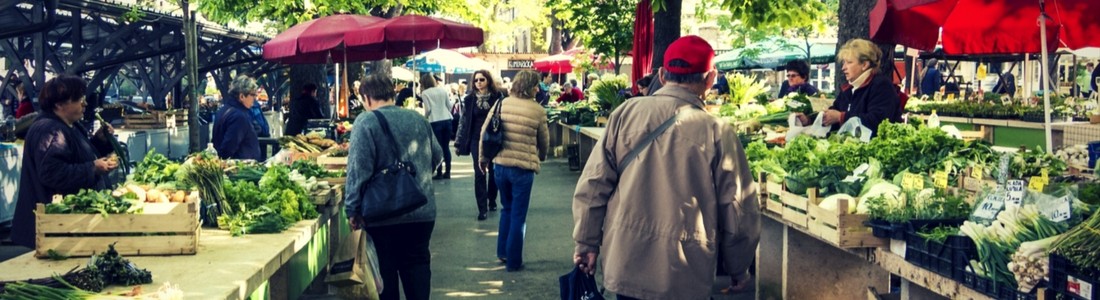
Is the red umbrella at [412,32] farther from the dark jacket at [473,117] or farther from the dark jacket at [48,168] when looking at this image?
the dark jacket at [48,168]

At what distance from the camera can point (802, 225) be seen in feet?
21.0

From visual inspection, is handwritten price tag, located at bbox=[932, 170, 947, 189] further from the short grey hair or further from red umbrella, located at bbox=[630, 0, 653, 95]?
red umbrella, located at bbox=[630, 0, 653, 95]

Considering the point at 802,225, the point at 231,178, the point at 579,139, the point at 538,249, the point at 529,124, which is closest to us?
the point at 802,225

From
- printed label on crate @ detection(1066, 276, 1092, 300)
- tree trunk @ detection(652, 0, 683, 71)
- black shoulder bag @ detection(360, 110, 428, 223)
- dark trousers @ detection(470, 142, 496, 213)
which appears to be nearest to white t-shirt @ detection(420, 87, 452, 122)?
tree trunk @ detection(652, 0, 683, 71)

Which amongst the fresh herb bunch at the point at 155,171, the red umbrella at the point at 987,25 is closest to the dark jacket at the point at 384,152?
the fresh herb bunch at the point at 155,171

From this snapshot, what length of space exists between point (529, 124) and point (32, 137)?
3783mm

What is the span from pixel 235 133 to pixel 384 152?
4.39 metres

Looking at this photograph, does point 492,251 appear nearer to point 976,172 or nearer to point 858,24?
point 858,24

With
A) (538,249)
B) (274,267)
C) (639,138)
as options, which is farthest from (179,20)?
(639,138)

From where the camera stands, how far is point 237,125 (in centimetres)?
1026

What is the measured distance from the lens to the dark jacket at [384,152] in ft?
20.6

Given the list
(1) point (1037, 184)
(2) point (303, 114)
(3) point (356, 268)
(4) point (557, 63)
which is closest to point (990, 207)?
(1) point (1037, 184)

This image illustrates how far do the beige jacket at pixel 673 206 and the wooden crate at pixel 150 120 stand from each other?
16196 mm

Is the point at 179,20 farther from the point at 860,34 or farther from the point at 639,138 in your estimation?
the point at 639,138
